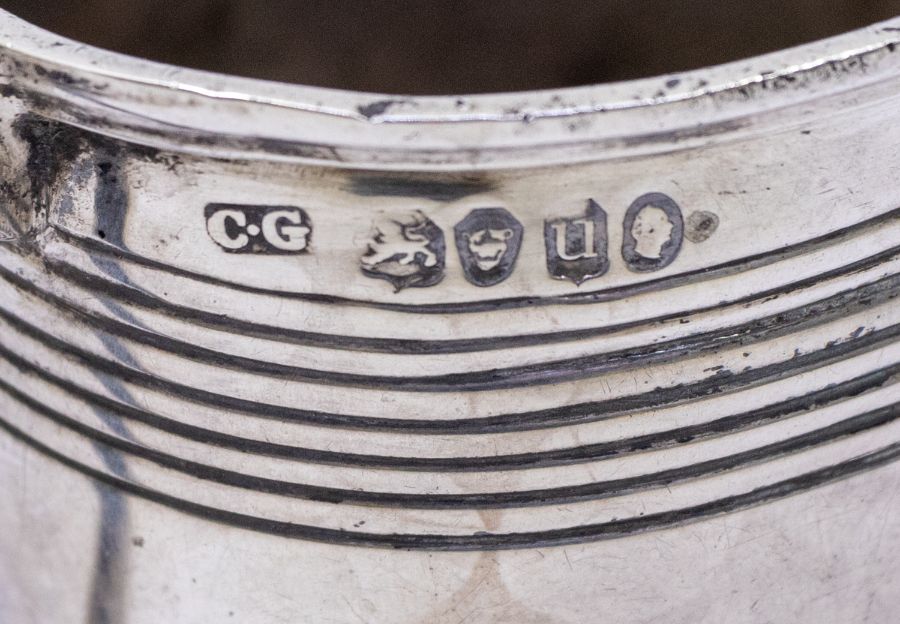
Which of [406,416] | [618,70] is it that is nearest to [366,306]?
[406,416]

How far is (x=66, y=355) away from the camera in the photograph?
682mm

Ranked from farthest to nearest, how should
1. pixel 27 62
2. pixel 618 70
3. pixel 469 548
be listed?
pixel 618 70 → pixel 469 548 → pixel 27 62

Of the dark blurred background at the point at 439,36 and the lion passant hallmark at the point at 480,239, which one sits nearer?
the lion passant hallmark at the point at 480,239

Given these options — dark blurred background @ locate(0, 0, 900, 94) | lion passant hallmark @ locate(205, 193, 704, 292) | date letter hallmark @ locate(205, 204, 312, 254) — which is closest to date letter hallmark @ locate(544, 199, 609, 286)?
lion passant hallmark @ locate(205, 193, 704, 292)

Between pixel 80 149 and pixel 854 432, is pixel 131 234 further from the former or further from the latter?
pixel 854 432

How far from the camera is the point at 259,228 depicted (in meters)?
0.58

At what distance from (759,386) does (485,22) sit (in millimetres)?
655

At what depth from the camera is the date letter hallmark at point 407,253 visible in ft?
1.88

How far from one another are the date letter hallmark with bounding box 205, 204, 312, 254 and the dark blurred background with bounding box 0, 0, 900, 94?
0.61m

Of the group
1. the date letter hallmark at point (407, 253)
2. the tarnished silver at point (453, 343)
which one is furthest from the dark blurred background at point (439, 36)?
the date letter hallmark at point (407, 253)

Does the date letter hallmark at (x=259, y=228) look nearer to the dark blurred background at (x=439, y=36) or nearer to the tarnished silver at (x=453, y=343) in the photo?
the tarnished silver at (x=453, y=343)

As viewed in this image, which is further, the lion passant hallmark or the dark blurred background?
the dark blurred background

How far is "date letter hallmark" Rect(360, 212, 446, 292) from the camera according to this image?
57 cm

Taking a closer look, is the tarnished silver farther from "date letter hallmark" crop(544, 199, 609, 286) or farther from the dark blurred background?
the dark blurred background
